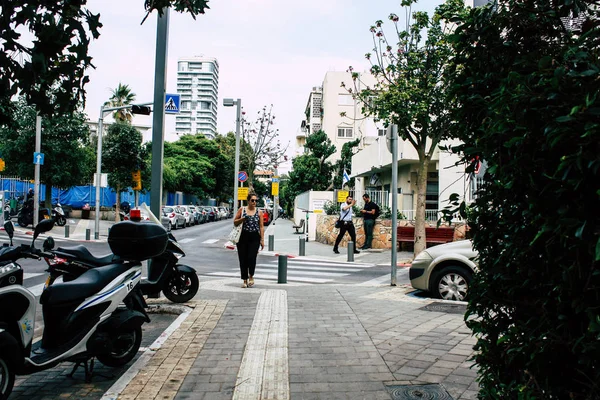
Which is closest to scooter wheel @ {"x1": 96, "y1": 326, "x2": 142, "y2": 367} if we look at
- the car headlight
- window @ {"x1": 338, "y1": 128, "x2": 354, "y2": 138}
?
the car headlight

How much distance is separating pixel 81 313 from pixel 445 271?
19.5 feet

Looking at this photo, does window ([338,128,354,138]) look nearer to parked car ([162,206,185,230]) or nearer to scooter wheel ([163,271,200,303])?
parked car ([162,206,185,230])

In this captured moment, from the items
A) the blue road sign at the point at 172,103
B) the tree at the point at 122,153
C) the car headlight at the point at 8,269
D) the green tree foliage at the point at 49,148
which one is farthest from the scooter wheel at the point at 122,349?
the tree at the point at 122,153

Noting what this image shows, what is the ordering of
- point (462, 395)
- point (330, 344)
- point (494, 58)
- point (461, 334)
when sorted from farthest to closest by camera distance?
point (461, 334), point (330, 344), point (462, 395), point (494, 58)

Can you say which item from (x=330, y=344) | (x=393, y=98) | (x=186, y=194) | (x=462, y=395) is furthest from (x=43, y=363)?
(x=186, y=194)

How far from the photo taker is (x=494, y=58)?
8.85 feet

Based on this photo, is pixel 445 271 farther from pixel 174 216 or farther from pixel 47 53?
pixel 174 216

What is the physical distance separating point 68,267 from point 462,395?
4083mm

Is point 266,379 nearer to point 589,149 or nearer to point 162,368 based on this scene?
point 162,368

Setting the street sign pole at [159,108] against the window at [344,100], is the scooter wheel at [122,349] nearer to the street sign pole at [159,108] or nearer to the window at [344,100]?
the street sign pole at [159,108]

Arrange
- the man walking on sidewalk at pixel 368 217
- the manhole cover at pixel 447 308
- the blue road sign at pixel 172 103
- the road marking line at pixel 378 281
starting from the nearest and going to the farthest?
1. the manhole cover at pixel 447 308
2. the blue road sign at pixel 172 103
3. the road marking line at pixel 378 281
4. the man walking on sidewalk at pixel 368 217

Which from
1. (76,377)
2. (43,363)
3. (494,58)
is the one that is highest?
(494,58)

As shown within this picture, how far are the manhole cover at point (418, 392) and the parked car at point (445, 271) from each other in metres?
4.38

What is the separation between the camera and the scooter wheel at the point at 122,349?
14.8 ft
